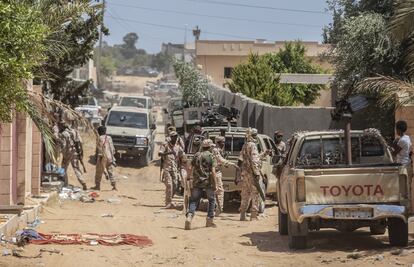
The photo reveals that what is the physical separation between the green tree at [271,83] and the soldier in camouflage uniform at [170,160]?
14.9 m

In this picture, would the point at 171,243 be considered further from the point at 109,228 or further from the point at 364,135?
the point at 364,135

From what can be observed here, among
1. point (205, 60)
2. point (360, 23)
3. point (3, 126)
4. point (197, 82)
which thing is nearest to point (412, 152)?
point (3, 126)

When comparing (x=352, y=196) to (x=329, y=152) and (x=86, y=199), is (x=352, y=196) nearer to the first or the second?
(x=329, y=152)

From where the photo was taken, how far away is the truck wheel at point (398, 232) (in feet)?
40.5

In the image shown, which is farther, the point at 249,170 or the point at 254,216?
the point at 254,216

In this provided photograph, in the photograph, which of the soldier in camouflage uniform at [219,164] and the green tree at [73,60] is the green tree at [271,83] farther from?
the soldier in camouflage uniform at [219,164]

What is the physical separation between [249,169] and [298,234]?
454cm

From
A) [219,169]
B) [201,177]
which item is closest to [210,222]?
[201,177]

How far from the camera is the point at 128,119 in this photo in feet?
108

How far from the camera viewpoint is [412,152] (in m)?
14.8

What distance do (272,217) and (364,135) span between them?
5.22 meters

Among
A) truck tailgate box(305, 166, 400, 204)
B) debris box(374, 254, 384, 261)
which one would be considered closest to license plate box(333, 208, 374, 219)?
truck tailgate box(305, 166, 400, 204)

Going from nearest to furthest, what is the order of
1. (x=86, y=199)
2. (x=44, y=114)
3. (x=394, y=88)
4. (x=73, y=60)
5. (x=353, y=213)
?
(x=353, y=213), (x=394, y=88), (x=44, y=114), (x=86, y=199), (x=73, y=60)

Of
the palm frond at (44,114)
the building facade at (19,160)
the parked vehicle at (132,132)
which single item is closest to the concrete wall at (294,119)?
the parked vehicle at (132,132)
